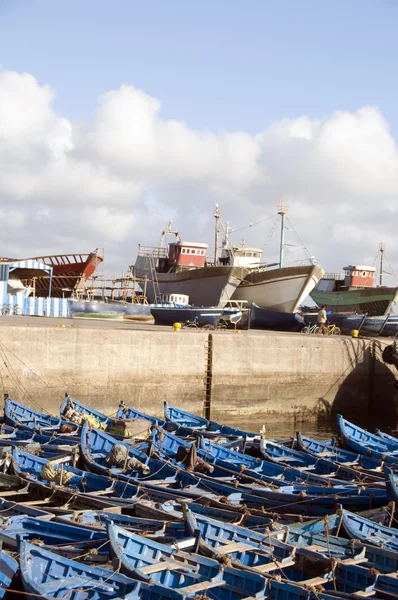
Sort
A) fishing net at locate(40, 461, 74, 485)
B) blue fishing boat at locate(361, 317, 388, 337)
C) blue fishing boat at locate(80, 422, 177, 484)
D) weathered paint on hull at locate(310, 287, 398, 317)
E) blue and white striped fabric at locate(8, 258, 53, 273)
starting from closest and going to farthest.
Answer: fishing net at locate(40, 461, 74, 485) < blue fishing boat at locate(80, 422, 177, 484) < blue fishing boat at locate(361, 317, 388, 337) < blue and white striped fabric at locate(8, 258, 53, 273) < weathered paint on hull at locate(310, 287, 398, 317)

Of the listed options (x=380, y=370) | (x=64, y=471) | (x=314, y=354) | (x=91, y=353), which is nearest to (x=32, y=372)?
Result: (x=91, y=353)

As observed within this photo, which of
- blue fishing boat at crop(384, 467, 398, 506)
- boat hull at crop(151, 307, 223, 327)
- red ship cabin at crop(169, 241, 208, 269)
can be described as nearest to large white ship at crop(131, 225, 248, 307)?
red ship cabin at crop(169, 241, 208, 269)

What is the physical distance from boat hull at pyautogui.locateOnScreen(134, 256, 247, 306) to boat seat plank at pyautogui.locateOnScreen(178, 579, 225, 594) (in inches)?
1520

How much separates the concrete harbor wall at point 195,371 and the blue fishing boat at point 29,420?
9.31ft

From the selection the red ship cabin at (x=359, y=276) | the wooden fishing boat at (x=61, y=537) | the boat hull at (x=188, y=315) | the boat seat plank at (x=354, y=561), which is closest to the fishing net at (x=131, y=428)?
the wooden fishing boat at (x=61, y=537)

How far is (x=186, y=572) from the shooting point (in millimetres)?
9914

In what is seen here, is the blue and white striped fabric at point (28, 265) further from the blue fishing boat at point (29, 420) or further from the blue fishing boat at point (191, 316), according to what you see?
the blue fishing boat at point (29, 420)

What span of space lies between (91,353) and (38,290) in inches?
1148

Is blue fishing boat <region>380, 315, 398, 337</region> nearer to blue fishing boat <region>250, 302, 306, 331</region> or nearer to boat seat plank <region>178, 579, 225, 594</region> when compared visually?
blue fishing boat <region>250, 302, 306, 331</region>

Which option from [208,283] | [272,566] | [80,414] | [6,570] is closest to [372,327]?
[208,283]

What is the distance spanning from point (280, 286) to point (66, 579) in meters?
42.2

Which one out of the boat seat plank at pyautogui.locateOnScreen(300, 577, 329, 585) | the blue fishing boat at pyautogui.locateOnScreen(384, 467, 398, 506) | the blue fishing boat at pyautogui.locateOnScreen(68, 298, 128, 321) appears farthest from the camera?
the blue fishing boat at pyautogui.locateOnScreen(68, 298, 128, 321)

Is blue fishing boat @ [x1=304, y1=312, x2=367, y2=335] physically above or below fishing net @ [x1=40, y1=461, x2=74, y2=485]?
above

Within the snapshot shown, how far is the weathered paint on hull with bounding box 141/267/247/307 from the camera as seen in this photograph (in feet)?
165
